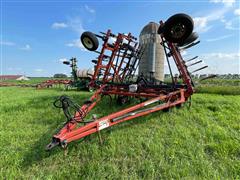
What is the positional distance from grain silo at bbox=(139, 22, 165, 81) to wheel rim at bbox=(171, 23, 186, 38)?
350 cm

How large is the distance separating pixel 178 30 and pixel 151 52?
3.61 meters

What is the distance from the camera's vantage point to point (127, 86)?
4.82m

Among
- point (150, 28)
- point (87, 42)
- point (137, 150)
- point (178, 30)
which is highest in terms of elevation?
point (150, 28)

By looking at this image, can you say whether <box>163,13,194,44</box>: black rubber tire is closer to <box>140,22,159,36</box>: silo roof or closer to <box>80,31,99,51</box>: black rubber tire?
<box>80,31,99,51</box>: black rubber tire

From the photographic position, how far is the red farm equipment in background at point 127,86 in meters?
2.56

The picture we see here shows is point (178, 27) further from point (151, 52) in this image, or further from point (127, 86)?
point (151, 52)

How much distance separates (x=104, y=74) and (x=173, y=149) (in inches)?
161

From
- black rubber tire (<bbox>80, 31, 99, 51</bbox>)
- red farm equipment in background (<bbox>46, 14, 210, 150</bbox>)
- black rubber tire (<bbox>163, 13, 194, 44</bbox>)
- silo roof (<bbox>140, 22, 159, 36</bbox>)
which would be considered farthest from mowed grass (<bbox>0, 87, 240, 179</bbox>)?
silo roof (<bbox>140, 22, 159, 36</bbox>)

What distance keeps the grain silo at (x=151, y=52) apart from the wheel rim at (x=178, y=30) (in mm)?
3499

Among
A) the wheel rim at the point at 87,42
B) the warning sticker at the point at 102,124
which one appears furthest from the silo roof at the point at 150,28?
the warning sticker at the point at 102,124

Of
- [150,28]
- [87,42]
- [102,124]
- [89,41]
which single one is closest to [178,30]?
[102,124]

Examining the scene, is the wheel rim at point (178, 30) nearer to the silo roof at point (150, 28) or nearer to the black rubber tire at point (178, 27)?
the black rubber tire at point (178, 27)

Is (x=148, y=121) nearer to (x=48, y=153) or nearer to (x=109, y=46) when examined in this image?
(x=48, y=153)

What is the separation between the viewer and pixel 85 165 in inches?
91.6
